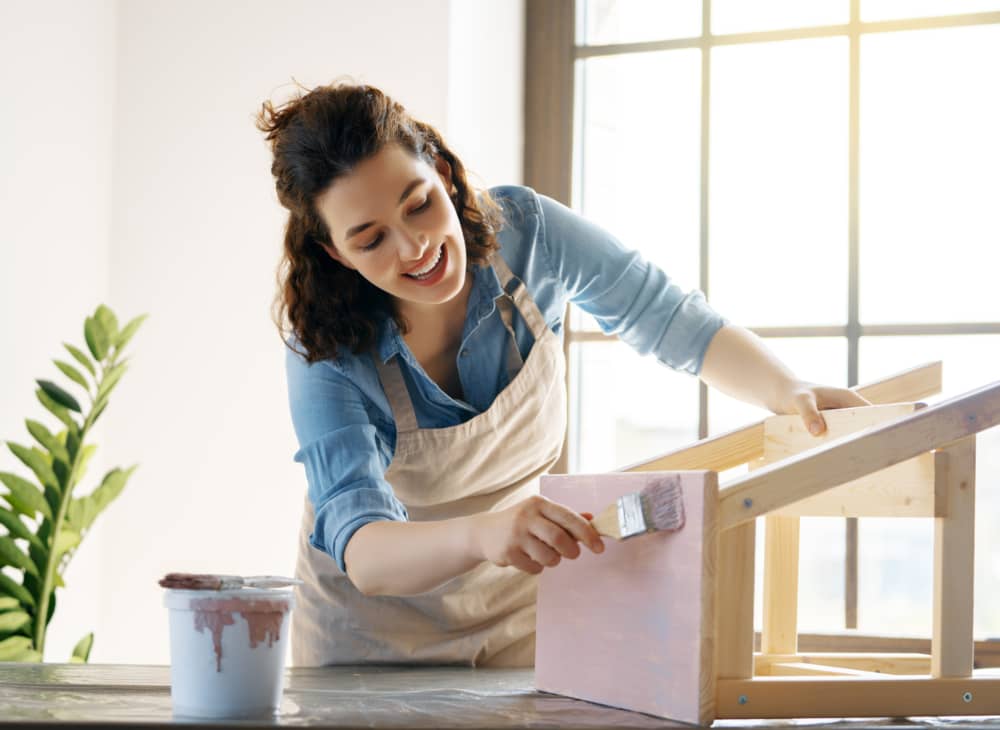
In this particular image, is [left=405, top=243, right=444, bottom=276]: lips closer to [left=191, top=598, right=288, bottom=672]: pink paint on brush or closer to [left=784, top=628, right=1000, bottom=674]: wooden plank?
[left=191, top=598, right=288, bottom=672]: pink paint on brush

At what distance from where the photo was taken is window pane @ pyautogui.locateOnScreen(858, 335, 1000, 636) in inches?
83.2

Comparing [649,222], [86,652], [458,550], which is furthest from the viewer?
[649,222]

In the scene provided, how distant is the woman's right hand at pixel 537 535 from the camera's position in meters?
1.00

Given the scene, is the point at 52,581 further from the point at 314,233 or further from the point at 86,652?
the point at 314,233

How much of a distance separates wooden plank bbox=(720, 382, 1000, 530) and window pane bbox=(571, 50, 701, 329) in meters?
1.30

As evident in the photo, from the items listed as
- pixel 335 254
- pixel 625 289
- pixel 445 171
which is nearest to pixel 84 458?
pixel 335 254

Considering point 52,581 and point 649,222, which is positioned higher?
point 649,222

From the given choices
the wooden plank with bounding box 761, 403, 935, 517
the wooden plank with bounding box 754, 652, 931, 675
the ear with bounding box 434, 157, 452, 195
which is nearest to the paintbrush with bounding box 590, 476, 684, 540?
the wooden plank with bounding box 761, 403, 935, 517

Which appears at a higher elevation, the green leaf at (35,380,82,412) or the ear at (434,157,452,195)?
the ear at (434,157,452,195)

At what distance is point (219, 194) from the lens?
226cm

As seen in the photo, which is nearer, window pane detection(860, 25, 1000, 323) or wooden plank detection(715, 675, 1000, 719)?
wooden plank detection(715, 675, 1000, 719)

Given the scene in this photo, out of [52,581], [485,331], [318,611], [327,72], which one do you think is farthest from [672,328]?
[52,581]

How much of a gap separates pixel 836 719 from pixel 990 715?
150mm

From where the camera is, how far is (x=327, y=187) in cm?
131
